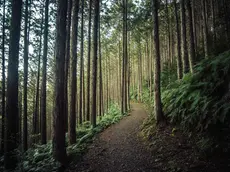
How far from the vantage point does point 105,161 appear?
5.96m

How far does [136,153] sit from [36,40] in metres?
11.7

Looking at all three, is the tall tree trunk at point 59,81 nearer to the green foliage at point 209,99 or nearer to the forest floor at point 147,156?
the forest floor at point 147,156

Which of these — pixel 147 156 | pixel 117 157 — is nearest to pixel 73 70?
pixel 117 157

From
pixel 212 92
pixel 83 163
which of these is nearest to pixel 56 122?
pixel 83 163

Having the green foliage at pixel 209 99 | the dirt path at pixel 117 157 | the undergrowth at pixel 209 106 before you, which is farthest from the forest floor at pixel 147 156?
the green foliage at pixel 209 99

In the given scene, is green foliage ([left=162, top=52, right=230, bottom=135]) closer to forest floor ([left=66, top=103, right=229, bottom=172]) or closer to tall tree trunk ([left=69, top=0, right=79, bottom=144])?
forest floor ([left=66, top=103, right=229, bottom=172])

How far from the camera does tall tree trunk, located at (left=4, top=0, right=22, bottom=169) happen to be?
5.57 m

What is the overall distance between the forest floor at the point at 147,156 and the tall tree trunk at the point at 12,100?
2229 mm

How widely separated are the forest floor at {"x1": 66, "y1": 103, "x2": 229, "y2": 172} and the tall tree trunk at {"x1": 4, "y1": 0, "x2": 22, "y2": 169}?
223cm

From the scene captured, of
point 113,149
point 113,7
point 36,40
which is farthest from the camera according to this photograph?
point 113,7

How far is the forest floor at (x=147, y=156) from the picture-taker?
4.29m

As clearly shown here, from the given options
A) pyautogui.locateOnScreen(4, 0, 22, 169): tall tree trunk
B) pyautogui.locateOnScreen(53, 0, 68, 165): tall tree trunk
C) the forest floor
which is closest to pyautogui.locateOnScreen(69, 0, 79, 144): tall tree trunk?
the forest floor

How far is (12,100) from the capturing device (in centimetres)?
580

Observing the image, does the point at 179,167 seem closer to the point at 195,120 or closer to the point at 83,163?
the point at 195,120
